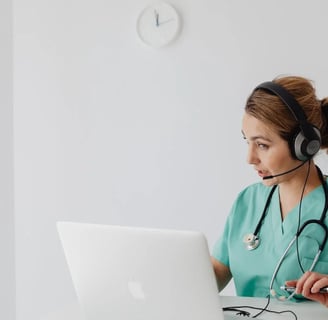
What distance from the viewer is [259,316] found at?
1222mm

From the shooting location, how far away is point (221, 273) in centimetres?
155

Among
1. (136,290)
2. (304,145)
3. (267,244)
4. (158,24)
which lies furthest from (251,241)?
(158,24)

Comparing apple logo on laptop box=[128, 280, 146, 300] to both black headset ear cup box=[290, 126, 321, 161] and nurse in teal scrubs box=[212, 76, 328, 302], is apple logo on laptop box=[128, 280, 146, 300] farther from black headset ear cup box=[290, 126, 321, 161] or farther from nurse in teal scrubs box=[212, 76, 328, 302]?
→ black headset ear cup box=[290, 126, 321, 161]

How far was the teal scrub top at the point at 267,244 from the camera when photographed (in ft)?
4.51

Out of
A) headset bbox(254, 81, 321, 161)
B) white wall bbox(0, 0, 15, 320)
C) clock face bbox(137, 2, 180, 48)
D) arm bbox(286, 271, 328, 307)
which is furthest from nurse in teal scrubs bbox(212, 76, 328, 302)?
white wall bbox(0, 0, 15, 320)

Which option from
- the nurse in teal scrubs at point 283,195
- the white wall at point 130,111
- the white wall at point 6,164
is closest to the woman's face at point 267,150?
the nurse in teal scrubs at point 283,195

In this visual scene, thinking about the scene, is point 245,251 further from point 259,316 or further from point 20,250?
point 20,250

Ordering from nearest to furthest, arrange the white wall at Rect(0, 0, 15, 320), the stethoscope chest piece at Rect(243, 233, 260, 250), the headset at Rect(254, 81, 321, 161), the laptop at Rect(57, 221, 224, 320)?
the laptop at Rect(57, 221, 224, 320), the headset at Rect(254, 81, 321, 161), the stethoscope chest piece at Rect(243, 233, 260, 250), the white wall at Rect(0, 0, 15, 320)

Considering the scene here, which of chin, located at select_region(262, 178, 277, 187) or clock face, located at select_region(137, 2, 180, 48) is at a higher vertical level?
clock face, located at select_region(137, 2, 180, 48)

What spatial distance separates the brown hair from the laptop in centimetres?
52

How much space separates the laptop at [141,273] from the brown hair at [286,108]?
52 cm

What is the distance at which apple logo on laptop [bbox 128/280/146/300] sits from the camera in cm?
104

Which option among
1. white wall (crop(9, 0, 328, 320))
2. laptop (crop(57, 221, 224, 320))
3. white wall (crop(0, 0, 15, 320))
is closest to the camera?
laptop (crop(57, 221, 224, 320))

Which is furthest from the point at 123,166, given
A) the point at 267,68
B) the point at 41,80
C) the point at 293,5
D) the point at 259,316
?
the point at 259,316
